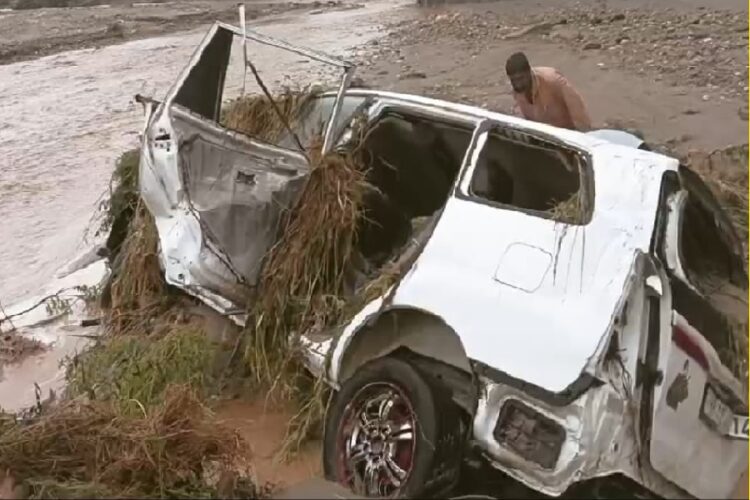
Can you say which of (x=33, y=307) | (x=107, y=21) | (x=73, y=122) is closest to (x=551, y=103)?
(x=33, y=307)

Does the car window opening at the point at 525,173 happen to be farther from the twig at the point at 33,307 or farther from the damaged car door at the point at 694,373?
the twig at the point at 33,307

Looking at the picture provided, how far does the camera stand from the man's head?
698 centimetres

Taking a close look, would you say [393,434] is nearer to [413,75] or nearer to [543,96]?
[543,96]

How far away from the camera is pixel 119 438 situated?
4953mm

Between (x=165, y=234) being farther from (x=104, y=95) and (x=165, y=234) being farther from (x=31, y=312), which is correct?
(x=104, y=95)

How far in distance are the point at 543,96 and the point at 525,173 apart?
183 cm

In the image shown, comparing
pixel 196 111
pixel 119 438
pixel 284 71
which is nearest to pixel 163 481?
pixel 119 438

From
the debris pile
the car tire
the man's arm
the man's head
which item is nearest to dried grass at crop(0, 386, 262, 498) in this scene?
the debris pile

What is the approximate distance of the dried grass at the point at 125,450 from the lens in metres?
4.71

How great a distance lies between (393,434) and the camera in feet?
15.4

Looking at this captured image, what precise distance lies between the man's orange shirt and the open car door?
5.67 feet

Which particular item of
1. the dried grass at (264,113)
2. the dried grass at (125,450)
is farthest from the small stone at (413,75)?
the dried grass at (125,450)

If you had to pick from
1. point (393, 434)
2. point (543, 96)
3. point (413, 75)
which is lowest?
point (413, 75)

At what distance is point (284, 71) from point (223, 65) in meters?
11.0
